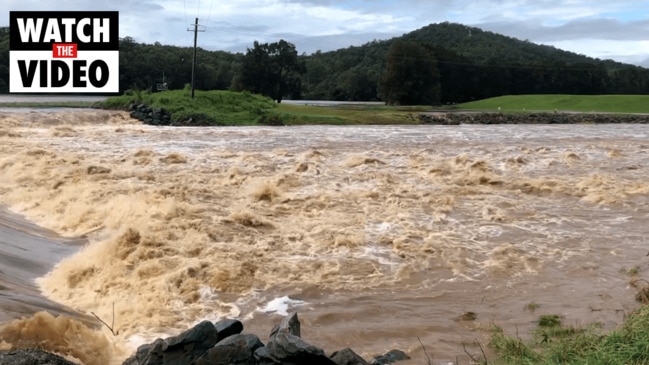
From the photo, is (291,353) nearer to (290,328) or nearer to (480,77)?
(290,328)

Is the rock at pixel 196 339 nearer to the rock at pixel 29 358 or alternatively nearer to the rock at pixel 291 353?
the rock at pixel 291 353

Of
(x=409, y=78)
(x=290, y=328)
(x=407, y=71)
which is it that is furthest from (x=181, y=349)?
(x=407, y=71)

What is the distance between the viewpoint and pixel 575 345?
5000 mm

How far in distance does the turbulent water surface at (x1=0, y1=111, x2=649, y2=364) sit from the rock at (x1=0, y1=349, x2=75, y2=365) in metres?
0.77

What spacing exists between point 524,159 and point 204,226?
13.0 metres

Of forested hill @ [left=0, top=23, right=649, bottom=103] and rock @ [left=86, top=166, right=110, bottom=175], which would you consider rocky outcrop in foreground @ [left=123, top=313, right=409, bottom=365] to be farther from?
forested hill @ [left=0, top=23, right=649, bottom=103]

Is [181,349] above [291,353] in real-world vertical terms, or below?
below

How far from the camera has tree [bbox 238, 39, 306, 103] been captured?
204ft

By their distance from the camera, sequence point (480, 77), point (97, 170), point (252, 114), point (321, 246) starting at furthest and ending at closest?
point (480, 77)
point (252, 114)
point (97, 170)
point (321, 246)

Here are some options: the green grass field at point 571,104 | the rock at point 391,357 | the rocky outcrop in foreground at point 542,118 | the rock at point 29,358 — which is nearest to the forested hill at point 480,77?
the green grass field at point 571,104

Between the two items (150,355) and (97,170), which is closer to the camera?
(150,355)

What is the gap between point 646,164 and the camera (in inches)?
756

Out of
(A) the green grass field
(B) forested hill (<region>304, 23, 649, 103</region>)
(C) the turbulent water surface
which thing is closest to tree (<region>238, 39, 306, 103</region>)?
(B) forested hill (<region>304, 23, 649, 103</region>)

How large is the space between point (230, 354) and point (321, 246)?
505 centimetres
